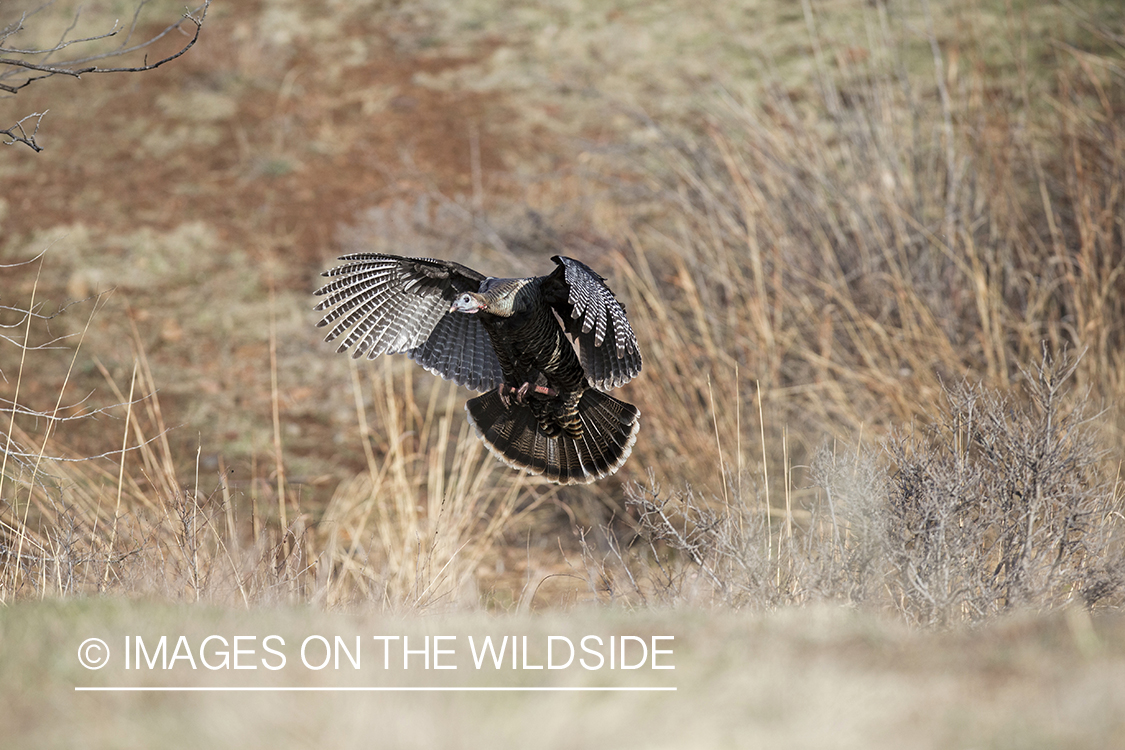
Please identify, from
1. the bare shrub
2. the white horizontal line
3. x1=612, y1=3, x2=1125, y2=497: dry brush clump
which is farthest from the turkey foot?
the white horizontal line

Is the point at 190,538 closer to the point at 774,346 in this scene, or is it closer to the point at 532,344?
the point at 532,344

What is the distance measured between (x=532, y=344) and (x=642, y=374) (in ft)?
7.75

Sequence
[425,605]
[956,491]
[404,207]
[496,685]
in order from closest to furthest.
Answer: [496,685] < [956,491] < [425,605] < [404,207]

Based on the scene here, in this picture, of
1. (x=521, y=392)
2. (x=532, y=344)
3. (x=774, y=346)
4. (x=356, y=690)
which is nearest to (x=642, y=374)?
(x=774, y=346)

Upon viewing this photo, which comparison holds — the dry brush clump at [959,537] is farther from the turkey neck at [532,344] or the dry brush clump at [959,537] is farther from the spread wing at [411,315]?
the spread wing at [411,315]

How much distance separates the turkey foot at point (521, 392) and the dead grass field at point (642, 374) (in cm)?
56

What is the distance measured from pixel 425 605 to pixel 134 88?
1053 cm

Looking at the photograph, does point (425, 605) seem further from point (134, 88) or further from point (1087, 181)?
point (134, 88)

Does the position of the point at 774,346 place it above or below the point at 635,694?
below

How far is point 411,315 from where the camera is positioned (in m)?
4.64

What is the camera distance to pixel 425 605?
4.26 meters

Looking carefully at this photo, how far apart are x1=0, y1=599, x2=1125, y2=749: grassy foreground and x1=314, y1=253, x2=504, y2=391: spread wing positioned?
6.05 ft

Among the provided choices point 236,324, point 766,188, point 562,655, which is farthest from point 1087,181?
point 236,324

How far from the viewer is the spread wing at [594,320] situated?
3664 millimetres
